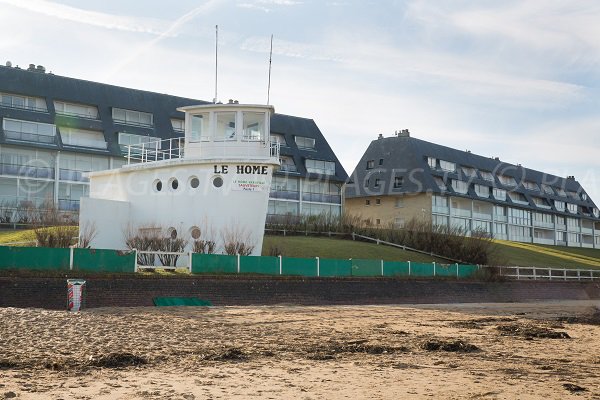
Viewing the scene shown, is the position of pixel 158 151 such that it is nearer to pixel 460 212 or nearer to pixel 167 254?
→ pixel 167 254

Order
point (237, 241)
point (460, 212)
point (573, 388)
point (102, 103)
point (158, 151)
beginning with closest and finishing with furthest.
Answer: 1. point (573, 388)
2. point (237, 241)
3. point (158, 151)
4. point (102, 103)
5. point (460, 212)

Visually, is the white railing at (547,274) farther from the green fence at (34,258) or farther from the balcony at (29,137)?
the balcony at (29,137)

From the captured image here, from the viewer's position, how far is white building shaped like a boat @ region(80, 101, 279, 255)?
106 feet

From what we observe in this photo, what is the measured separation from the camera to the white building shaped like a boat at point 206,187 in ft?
106

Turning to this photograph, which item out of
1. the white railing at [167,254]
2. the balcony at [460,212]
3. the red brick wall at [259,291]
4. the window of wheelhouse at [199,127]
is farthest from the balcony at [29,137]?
the balcony at [460,212]

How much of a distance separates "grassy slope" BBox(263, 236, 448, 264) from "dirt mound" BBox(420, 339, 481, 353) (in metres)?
20.9

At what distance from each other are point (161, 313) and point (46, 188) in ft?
124

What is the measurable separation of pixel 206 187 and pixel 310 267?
5875mm

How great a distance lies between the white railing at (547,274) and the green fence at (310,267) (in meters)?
5.76

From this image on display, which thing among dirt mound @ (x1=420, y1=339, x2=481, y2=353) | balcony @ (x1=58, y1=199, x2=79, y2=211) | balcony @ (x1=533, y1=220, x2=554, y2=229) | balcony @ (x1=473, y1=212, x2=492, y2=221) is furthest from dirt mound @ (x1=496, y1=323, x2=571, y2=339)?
balcony @ (x1=533, y1=220, x2=554, y2=229)

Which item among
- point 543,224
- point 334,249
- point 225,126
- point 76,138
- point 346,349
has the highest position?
point 76,138

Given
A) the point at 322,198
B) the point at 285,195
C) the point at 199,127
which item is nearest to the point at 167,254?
the point at 199,127

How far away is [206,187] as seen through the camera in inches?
1291

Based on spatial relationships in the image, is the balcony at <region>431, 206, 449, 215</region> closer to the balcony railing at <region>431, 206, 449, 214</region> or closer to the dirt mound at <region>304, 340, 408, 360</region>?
the balcony railing at <region>431, 206, 449, 214</region>
